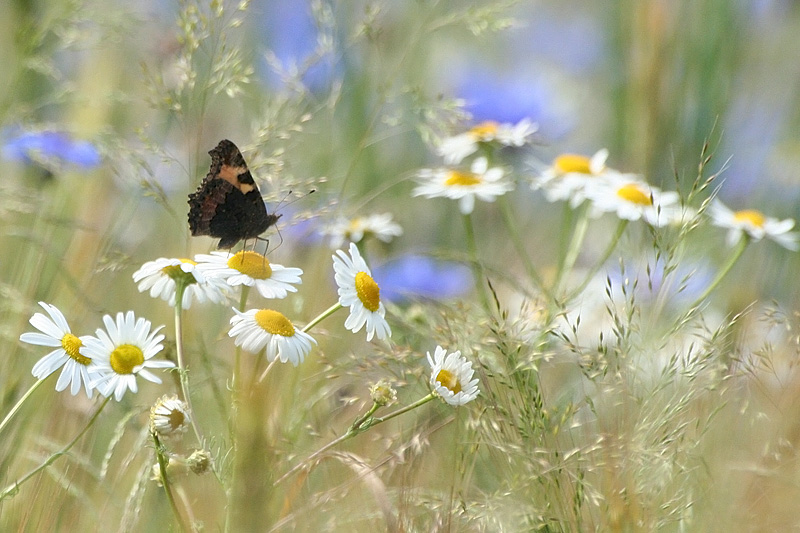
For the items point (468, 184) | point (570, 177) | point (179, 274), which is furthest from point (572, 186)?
point (179, 274)

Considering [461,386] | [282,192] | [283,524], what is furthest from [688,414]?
[282,192]

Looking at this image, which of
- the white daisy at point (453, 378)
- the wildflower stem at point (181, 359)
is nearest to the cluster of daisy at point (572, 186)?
the white daisy at point (453, 378)

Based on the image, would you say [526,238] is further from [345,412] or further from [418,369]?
[418,369]

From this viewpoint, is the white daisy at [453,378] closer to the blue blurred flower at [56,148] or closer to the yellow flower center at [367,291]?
the yellow flower center at [367,291]

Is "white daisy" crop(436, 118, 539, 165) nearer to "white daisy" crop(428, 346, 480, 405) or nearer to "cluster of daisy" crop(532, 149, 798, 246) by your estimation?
"cluster of daisy" crop(532, 149, 798, 246)

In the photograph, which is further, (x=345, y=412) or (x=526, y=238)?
(x=526, y=238)
